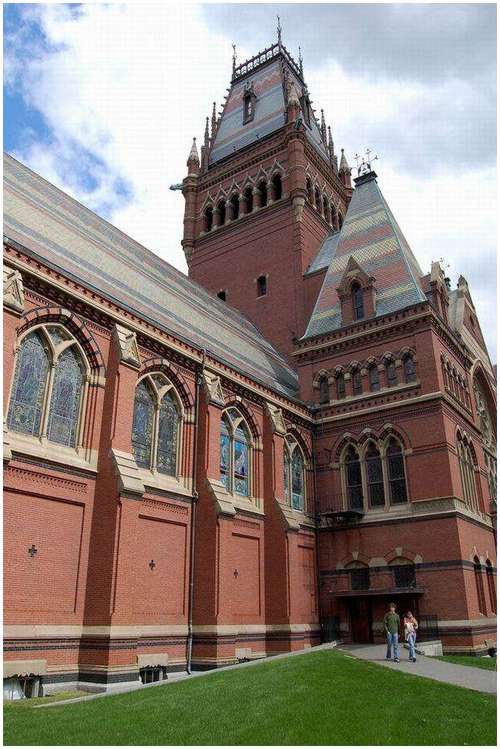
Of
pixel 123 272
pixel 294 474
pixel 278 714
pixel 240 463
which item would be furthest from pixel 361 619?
pixel 123 272

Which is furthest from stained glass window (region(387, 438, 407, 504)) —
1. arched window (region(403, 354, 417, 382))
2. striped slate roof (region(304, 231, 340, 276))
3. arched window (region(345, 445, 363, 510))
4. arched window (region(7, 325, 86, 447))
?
arched window (region(7, 325, 86, 447))

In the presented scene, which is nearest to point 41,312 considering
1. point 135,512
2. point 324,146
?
point 135,512

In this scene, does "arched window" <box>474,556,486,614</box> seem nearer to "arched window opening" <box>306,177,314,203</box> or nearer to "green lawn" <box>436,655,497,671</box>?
"green lawn" <box>436,655,497,671</box>

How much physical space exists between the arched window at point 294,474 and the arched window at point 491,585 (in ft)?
28.5

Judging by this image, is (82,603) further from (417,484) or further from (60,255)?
(417,484)

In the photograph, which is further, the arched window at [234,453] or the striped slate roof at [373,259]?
the striped slate roof at [373,259]

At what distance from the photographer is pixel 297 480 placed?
29.0 meters

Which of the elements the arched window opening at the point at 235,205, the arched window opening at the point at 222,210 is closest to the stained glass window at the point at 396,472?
the arched window opening at the point at 235,205

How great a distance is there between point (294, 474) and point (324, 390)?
5.03 m

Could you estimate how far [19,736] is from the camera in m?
9.84

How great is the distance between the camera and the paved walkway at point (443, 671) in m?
15.4

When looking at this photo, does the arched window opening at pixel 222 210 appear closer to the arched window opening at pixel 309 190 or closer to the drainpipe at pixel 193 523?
the arched window opening at pixel 309 190

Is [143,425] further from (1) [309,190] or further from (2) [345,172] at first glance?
(2) [345,172]

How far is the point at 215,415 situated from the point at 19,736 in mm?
14201
